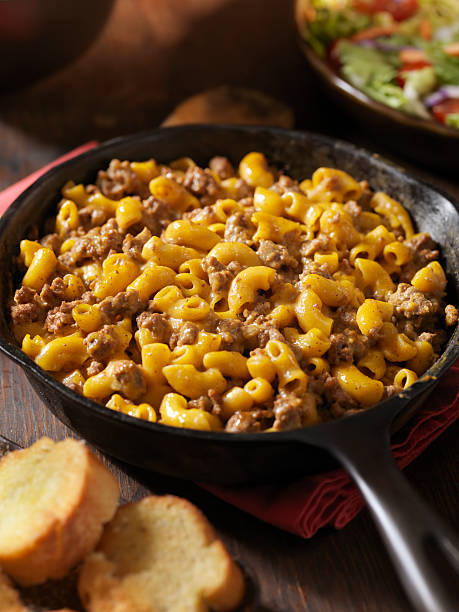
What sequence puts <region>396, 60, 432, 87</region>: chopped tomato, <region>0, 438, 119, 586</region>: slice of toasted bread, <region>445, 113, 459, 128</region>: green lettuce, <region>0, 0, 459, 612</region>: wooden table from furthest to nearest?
<region>396, 60, 432, 87</region>: chopped tomato, <region>445, 113, 459, 128</region>: green lettuce, <region>0, 0, 459, 612</region>: wooden table, <region>0, 438, 119, 586</region>: slice of toasted bread

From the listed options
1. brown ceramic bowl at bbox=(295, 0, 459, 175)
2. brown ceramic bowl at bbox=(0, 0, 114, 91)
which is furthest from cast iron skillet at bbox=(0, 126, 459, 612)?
brown ceramic bowl at bbox=(0, 0, 114, 91)

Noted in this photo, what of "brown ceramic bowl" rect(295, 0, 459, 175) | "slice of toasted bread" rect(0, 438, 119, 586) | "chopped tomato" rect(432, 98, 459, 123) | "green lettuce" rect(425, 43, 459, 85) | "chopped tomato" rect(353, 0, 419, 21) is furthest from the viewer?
"chopped tomato" rect(353, 0, 419, 21)

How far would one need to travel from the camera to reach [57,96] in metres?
4.89

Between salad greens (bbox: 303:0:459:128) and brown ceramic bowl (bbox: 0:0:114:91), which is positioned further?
salad greens (bbox: 303:0:459:128)

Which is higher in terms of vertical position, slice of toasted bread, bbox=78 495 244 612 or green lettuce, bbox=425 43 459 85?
green lettuce, bbox=425 43 459 85

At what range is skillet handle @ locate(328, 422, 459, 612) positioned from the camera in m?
1.78

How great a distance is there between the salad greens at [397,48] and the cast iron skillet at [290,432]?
44.2 inches

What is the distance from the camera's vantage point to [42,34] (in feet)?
14.1

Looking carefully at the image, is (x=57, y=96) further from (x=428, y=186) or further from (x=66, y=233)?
(x=428, y=186)

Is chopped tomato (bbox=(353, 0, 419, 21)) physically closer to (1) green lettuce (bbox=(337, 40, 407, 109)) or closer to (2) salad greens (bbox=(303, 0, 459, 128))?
(2) salad greens (bbox=(303, 0, 459, 128))

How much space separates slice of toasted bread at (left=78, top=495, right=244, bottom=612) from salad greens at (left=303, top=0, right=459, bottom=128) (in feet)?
9.72

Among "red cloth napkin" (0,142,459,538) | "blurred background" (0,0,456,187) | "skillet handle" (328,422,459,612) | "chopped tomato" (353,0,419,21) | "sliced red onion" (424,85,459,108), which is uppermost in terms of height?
"chopped tomato" (353,0,419,21)

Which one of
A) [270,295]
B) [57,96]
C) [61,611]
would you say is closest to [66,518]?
[61,611]

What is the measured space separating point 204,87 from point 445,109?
5.55 ft
